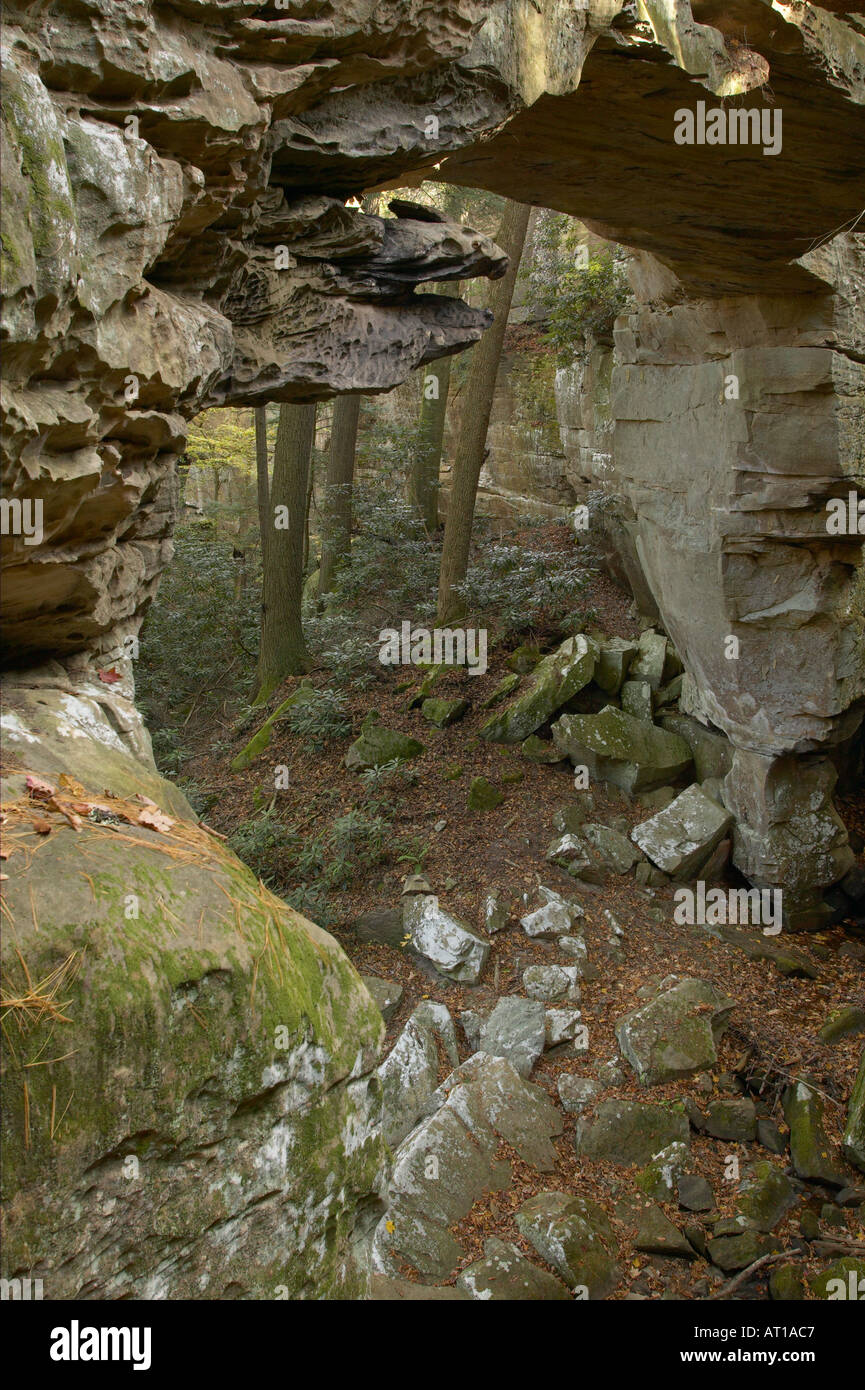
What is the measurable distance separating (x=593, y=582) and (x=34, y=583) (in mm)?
10299

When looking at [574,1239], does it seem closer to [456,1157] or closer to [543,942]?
[456,1157]

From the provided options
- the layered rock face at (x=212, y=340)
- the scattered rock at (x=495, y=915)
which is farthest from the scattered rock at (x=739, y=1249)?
the layered rock face at (x=212, y=340)

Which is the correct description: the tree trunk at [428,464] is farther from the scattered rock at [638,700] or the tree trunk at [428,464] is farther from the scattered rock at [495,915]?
the scattered rock at [495,915]

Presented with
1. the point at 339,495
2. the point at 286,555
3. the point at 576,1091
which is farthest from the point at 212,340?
the point at 339,495

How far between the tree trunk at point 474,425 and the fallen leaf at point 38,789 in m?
8.92

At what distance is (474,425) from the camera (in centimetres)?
1186

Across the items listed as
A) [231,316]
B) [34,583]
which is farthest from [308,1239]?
[231,316]

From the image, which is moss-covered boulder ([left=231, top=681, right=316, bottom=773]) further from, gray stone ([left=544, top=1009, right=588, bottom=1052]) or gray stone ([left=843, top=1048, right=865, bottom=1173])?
gray stone ([left=843, top=1048, right=865, bottom=1173])

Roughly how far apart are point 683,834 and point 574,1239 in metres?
4.89

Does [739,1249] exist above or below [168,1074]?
below

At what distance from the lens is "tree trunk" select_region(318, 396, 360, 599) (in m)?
15.5

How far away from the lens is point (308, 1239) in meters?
3.41

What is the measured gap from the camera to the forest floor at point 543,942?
6398 millimetres

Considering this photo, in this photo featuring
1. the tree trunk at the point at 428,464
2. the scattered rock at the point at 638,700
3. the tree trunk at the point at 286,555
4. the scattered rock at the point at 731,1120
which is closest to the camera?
the scattered rock at the point at 731,1120
